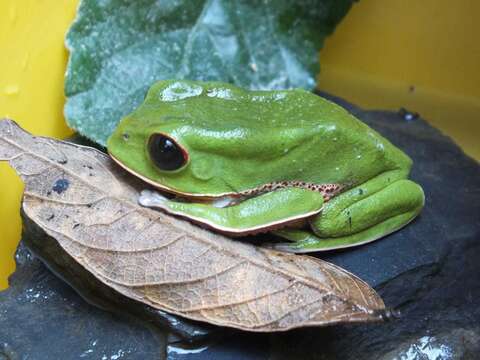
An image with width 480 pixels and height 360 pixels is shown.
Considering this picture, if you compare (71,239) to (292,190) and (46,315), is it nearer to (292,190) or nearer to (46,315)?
(46,315)

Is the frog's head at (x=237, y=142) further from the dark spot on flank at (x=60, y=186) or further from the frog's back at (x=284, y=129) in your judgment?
the dark spot on flank at (x=60, y=186)

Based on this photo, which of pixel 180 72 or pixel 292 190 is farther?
pixel 180 72

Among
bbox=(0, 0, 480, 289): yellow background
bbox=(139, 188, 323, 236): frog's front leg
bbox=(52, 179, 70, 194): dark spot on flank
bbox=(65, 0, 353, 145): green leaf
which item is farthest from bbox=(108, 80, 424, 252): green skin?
bbox=(0, 0, 480, 289): yellow background

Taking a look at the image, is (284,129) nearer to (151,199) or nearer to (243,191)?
(243,191)

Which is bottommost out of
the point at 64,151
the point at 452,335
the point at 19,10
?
the point at 452,335

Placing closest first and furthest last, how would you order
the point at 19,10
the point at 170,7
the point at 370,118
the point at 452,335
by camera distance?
the point at 452,335
the point at 19,10
the point at 170,7
the point at 370,118

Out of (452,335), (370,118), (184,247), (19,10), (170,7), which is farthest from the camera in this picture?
(370,118)

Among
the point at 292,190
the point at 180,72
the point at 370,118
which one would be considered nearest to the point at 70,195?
the point at 292,190

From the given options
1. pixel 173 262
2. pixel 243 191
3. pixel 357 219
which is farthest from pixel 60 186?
pixel 357 219
